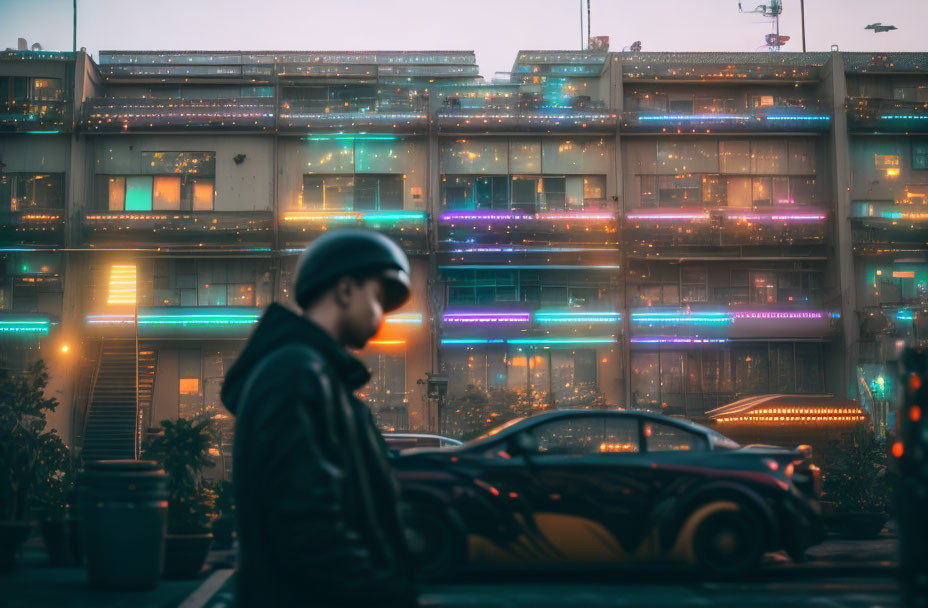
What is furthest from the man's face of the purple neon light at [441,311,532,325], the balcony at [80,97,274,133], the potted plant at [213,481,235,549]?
the balcony at [80,97,274,133]

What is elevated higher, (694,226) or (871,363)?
(694,226)

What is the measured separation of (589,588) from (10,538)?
614cm

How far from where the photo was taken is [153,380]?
32.5 meters

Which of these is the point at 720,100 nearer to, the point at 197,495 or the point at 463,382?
the point at 463,382

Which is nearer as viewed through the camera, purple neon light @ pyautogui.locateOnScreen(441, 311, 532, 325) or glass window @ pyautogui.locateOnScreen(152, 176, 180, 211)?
purple neon light @ pyautogui.locateOnScreen(441, 311, 532, 325)

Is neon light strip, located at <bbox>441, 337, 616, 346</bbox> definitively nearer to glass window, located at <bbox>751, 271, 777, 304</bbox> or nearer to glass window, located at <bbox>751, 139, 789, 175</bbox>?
glass window, located at <bbox>751, 271, 777, 304</bbox>

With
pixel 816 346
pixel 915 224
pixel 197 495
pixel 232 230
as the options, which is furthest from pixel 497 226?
pixel 197 495

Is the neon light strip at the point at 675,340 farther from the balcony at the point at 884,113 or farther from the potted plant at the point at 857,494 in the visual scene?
the potted plant at the point at 857,494

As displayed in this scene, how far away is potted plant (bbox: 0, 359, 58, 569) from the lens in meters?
11.0

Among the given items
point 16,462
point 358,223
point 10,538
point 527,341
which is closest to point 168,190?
point 358,223

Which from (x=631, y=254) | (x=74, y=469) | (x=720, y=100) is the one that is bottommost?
(x=74, y=469)

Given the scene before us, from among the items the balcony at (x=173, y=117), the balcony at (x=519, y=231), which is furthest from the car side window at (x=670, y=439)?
the balcony at (x=173, y=117)

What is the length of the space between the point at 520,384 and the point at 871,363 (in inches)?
440

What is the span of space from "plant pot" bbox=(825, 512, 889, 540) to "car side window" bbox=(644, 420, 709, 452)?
5006 millimetres
